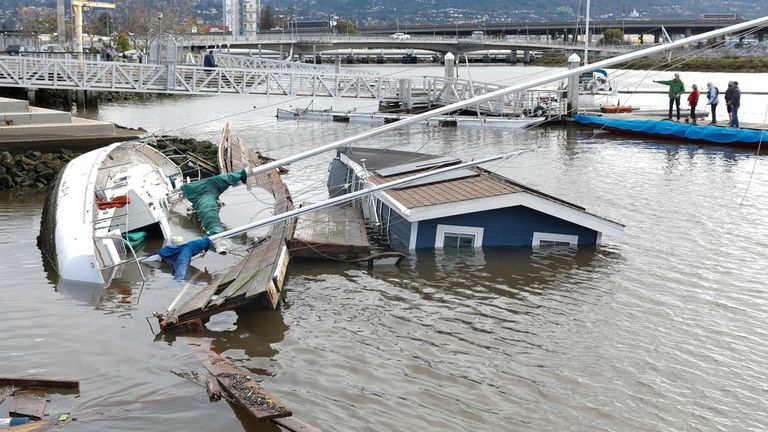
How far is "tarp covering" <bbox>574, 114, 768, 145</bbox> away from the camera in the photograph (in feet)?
118

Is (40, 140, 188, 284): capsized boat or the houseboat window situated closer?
(40, 140, 188, 284): capsized boat

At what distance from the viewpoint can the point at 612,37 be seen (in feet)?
483

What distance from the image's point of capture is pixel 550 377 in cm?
1207

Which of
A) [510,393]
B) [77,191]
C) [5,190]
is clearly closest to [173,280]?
[77,191]

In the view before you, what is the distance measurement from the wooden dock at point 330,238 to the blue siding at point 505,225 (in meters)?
1.33

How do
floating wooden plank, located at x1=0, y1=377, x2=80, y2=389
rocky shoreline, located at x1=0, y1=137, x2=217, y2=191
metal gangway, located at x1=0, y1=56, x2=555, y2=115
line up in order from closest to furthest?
floating wooden plank, located at x1=0, y1=377, x2=80, y2=389
rocky shoreline, located at x1=0, y1=137, x2=217, y2=191
metal gangway, located at x1=0, y1=56, x2=555, y2=115

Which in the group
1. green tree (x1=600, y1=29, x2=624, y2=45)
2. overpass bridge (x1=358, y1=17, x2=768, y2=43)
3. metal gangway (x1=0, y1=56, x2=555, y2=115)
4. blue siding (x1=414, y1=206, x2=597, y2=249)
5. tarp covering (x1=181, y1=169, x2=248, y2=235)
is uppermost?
overpass bridge (x1=358, y1=17, x2=768, y2=43)

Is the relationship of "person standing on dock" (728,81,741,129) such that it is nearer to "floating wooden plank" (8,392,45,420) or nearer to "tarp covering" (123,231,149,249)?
"tarp covering" (123,231,149,249)

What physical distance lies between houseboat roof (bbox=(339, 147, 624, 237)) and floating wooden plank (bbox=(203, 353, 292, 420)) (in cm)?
687

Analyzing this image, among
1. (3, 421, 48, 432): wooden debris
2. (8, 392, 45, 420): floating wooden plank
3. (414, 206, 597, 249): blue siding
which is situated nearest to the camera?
(3, 421, 48, 432): wooden debris

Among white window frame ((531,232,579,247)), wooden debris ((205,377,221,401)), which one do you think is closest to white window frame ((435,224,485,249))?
white window frame ((531,232,579,247))

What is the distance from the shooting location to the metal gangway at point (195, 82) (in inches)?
1777

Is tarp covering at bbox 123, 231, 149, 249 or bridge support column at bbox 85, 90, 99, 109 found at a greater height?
bridge support column at bbox 85, 90, 99, 109

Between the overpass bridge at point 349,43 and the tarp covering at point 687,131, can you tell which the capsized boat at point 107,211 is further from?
the overpass bridge at point 349,43
